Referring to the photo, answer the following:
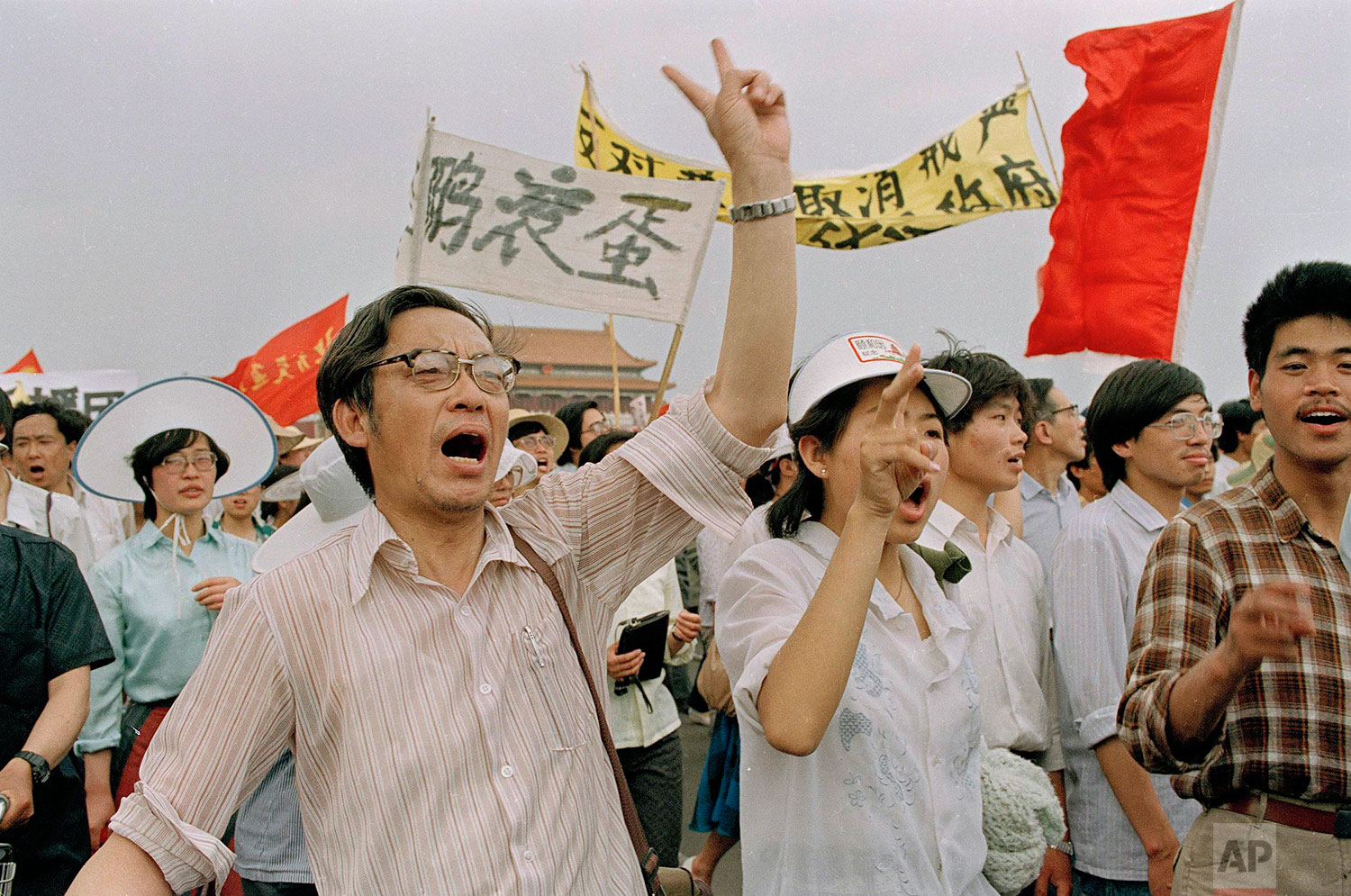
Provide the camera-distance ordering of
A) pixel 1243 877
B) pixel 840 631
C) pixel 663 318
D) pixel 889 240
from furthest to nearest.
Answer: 1. pixel 889 240
2. pixel 663 318
3. pixel 1243 877
4. pixel 840 631

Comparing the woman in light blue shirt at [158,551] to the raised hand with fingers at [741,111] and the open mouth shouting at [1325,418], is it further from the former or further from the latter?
the open mouth shouting at [1325,418]

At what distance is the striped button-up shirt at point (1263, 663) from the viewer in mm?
1899

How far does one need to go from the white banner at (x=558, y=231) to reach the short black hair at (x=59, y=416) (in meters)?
2.45

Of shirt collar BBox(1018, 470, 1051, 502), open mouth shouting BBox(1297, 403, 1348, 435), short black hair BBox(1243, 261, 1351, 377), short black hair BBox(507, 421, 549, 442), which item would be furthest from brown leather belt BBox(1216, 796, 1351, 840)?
short black hair BBox(507, 421, 549, 442)

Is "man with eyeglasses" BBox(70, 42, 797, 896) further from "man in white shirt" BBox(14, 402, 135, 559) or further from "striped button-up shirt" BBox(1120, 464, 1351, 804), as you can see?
"man in white shirt" BBox(14, 402, 135, 559)

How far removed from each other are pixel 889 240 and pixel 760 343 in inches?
255

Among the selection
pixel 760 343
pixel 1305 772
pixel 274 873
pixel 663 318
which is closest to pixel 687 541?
pixel 760 343

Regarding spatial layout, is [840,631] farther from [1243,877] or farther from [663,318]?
[663,318]

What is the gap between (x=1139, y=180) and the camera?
253 inches

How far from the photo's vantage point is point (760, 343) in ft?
5.61

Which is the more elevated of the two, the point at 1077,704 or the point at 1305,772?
the point at 1305,772

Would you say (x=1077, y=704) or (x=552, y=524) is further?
(x=1077, y=704)

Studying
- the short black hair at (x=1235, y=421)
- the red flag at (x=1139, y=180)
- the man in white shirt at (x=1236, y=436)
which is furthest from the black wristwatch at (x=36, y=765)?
the short black hair at (x=1235, y=421)

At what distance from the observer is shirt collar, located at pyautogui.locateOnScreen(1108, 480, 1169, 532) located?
3180 millimetres
